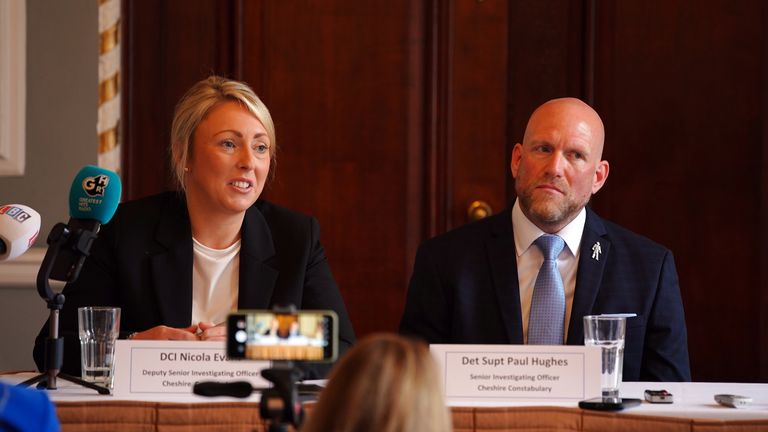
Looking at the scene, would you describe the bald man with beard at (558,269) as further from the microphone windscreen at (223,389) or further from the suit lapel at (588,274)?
the microphone windscreen at (223,389)

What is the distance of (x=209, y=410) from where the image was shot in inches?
81.9

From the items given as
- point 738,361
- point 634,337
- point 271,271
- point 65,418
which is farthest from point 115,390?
point 738,361

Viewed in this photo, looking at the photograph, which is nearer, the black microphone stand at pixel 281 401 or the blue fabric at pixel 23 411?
the blue fabric at pixel 23 411

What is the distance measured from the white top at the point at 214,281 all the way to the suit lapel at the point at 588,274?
896 mm

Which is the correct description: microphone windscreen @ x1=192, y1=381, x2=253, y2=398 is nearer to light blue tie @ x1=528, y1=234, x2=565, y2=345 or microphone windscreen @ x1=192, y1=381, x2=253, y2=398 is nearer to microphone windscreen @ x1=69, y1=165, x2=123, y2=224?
microphone windscreen @ x1=69, y1=165, x2=123, y2=224

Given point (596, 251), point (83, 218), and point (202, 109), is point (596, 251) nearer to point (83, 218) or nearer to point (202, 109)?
point (202, 109)

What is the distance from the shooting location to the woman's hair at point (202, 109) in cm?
302

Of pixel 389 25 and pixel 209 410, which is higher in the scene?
pixel 389 25

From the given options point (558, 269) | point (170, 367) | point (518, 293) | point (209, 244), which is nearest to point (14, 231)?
point (170, 367)

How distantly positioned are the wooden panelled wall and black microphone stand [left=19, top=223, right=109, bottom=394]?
1.79m

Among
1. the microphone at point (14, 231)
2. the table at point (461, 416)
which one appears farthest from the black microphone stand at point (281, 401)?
the microphone at point (14, 231)

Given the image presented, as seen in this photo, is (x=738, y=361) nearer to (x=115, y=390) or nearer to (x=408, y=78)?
(x=408, y=78)

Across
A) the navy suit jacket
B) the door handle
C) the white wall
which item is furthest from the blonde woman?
the door handle

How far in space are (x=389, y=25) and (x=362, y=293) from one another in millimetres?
1016
